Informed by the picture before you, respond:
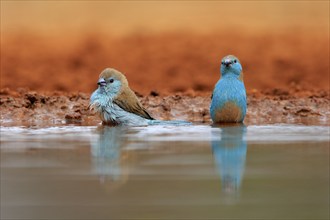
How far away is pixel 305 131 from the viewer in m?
7.46

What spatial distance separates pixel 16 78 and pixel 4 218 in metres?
11.2

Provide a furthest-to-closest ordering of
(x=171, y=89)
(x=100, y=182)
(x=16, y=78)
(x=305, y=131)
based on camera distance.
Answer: (x=16, y=78)
(x=171, y=89)
(x=305, y=131)
(x=100, y=182)

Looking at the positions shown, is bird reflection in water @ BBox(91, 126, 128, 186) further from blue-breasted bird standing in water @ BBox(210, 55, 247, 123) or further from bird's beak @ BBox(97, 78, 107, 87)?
blue-breasted bird standing in water @ BBox(210, 55, 247, 123)

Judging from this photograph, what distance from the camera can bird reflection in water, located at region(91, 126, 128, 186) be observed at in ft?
16.2

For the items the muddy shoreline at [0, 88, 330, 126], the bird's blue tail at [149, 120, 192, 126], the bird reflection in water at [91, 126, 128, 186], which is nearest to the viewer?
the bird reflection in water at [91, 126, 128, 186]

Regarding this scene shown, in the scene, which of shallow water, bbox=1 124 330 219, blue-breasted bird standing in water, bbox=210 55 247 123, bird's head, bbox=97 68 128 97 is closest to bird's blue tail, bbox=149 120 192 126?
blue-breasted bird standing in water, bbox=210 55 247 123

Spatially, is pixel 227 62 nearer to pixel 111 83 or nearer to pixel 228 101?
pixel 228 101

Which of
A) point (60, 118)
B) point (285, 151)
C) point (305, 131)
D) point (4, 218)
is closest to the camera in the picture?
point (4, 218)

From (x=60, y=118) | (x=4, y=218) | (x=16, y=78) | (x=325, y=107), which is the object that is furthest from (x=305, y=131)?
(x=16, y=78)

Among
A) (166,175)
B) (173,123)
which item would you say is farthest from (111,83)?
(166,175)

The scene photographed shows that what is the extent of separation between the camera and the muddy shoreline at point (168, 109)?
899 centimetres

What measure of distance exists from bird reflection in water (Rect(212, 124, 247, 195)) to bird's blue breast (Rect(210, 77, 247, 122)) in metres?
0.23

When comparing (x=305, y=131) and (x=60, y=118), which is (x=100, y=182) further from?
(x=60, y=118)

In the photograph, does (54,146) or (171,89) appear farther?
(171,89)
